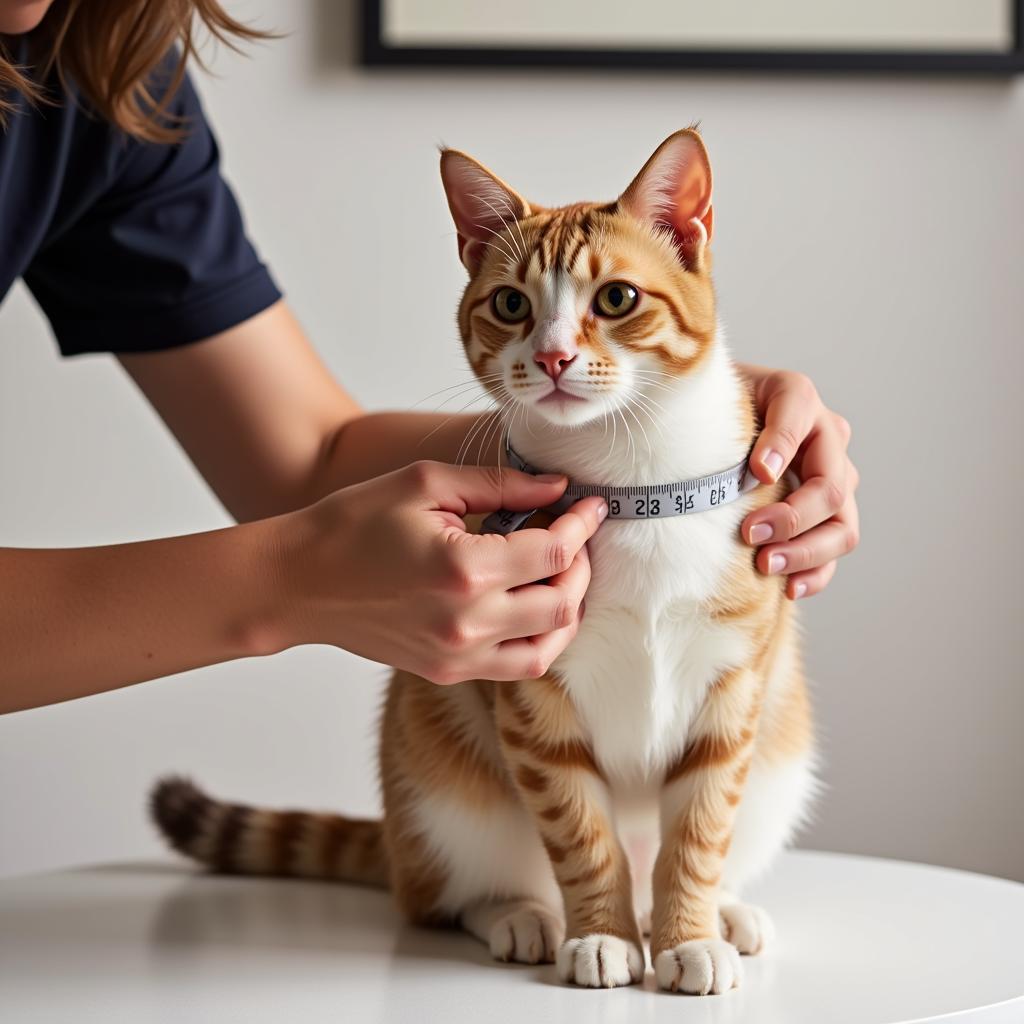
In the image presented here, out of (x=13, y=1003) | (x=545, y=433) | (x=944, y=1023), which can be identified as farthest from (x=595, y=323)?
(x=13, y=1003)

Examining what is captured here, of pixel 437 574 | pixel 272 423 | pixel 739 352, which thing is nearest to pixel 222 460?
pixel 272 423

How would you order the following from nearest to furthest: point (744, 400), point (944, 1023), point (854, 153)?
point (944, 1023), point (744, 400), point (854, 153)

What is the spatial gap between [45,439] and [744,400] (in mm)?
1385

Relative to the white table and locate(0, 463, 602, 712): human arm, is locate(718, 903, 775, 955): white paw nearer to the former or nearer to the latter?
the white table

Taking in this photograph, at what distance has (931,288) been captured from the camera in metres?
2.09

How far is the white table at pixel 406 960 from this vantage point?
3.07ft

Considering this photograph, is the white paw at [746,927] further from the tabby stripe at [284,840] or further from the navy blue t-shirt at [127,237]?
the navy blue t-shirt at [127,237]

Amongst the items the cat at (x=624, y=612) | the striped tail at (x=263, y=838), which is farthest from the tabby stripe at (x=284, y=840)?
the cat at (x=624, y=612)

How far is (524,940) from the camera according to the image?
1.08 m

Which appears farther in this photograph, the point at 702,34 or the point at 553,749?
the point at 702,34

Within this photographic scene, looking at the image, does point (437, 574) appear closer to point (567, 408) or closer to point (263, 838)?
point (567, 408)

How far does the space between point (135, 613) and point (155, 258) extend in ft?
1.98

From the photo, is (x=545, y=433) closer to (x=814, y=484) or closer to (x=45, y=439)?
(x=814, y=484)

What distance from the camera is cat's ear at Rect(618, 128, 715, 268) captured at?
101 centimetres
